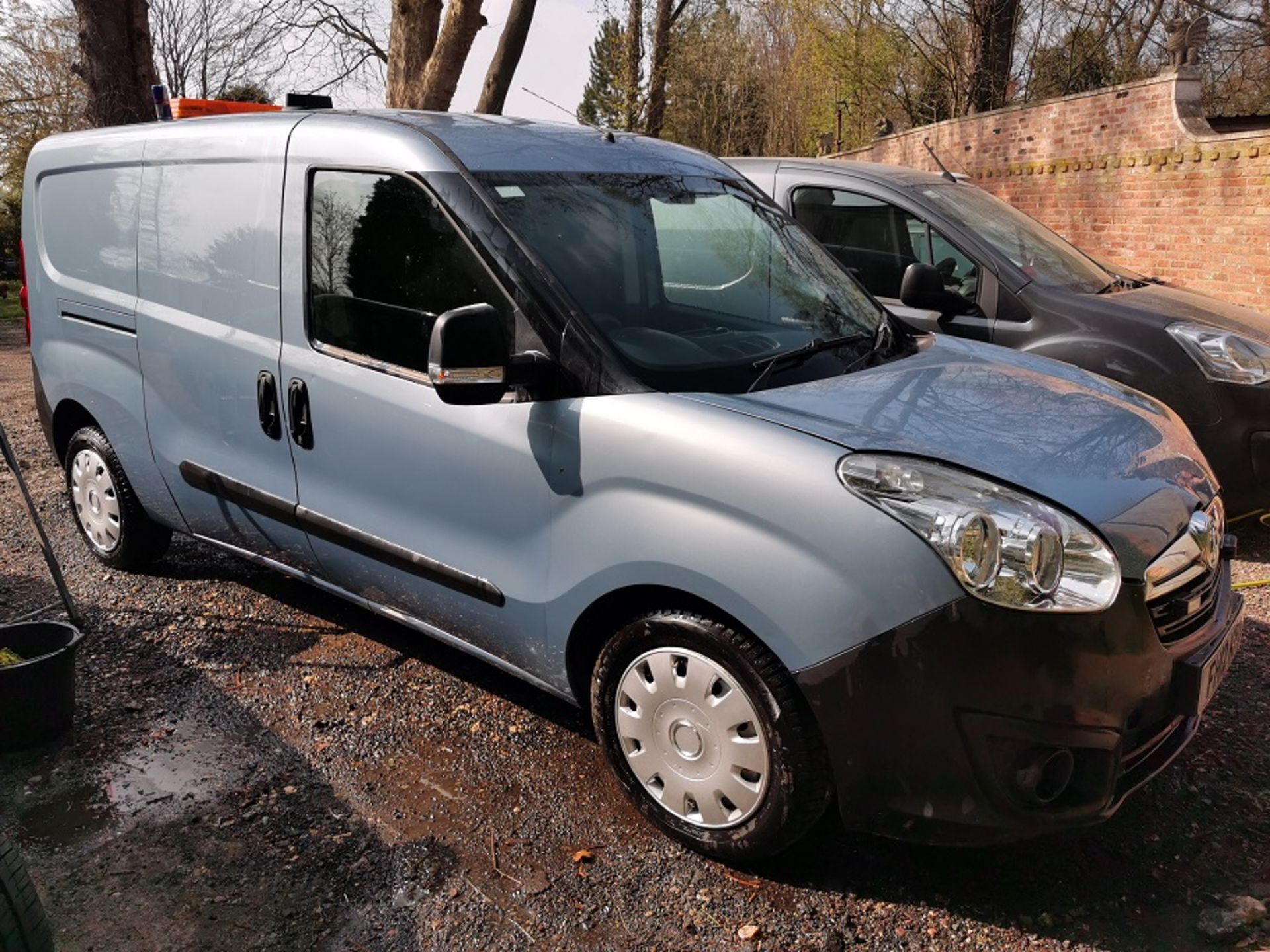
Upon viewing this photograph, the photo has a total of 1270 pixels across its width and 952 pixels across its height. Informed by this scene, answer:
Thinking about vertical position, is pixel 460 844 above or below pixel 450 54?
below

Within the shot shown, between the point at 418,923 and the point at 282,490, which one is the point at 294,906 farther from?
the point at 282,490

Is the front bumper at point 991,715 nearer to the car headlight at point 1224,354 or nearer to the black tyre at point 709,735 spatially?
the black tyre at point 709,735

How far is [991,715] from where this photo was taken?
2408mm

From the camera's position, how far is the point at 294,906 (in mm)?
2734

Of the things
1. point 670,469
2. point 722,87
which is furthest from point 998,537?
point 722,87

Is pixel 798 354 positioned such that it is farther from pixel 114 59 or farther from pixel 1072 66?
pixel 1072 66

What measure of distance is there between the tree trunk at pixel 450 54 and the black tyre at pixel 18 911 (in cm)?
1117

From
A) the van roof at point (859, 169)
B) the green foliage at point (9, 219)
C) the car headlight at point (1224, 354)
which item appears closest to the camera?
the car headlight at point (1224, 354)

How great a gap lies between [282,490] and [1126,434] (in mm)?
2716

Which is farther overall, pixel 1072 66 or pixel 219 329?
pixel 1072 66

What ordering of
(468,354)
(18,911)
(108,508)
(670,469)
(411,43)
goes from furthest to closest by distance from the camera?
(411,43), (108,508), (468,354), (670,469), (18,911)

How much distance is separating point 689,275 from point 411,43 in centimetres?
1053

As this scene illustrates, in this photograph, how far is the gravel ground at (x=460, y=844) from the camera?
8.73 ft

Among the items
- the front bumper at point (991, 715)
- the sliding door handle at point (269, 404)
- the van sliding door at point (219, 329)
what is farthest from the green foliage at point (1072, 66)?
the front bumper at point (991, 715)
